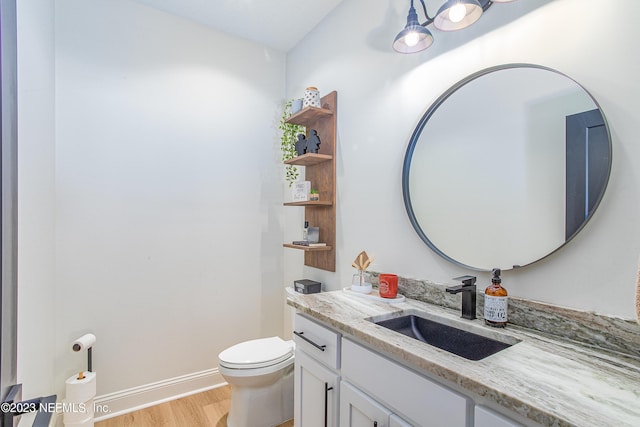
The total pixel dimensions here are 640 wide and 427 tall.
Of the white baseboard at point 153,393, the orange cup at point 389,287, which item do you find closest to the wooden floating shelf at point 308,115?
the orange cup at point 389,287

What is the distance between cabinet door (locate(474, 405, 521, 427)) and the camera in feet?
2.42

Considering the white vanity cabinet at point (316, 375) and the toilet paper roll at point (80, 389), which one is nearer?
the white vanity cabinet at point (316, 375)

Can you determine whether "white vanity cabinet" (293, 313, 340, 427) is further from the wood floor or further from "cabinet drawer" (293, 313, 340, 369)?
the wood floor

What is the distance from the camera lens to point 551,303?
3.60 feet

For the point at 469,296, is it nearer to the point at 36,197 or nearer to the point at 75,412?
the point at 36,197

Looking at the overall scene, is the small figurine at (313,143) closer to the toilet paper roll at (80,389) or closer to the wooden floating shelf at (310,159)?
the wooden floating shelf at (310,159)

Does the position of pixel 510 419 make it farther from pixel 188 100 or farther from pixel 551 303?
pixel 188 100

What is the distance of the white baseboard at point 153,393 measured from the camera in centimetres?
208

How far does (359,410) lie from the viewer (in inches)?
44.8

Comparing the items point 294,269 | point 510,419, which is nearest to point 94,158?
point 294,269

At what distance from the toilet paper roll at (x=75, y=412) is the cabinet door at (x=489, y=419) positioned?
217 centimetres

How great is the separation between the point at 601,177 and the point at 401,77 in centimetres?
104

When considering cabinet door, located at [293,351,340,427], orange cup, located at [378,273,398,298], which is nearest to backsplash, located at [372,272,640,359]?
orange cup, located at [378,273,398,298]

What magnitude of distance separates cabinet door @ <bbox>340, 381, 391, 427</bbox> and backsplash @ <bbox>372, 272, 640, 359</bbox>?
21.8 inches
